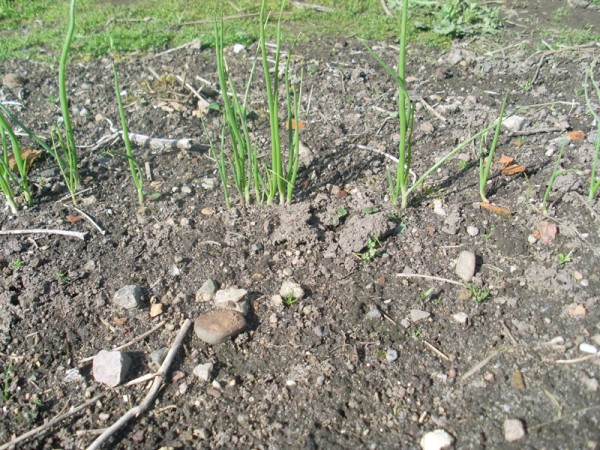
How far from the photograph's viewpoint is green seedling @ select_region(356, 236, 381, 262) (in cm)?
210

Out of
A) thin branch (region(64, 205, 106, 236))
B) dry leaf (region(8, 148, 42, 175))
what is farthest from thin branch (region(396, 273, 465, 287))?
dry leaf (region(8, 148, 42, 175))

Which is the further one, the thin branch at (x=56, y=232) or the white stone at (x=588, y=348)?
the thin branch at (x=56, y=232)

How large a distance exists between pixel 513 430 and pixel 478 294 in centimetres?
48

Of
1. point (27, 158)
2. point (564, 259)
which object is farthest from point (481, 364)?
point (27, 158)

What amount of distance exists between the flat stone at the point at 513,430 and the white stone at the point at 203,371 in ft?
2.72

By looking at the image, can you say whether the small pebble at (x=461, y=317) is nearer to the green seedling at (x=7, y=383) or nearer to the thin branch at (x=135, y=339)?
the thin branch at (x=135, y=339)

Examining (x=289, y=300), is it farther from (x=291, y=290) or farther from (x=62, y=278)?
(x=62, y=278)

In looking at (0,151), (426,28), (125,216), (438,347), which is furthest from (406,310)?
(426,28)

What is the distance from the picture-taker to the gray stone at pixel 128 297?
1.98 m

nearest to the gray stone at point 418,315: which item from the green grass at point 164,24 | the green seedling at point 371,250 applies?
the green seedling at point 371,250

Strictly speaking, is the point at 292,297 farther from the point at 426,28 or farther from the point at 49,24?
the point at 49,24

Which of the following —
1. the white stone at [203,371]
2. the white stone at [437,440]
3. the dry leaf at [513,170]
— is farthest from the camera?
the dry leaf at [513,170]

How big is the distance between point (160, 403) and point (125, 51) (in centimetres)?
225

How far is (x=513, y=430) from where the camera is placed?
1587 millimetres
